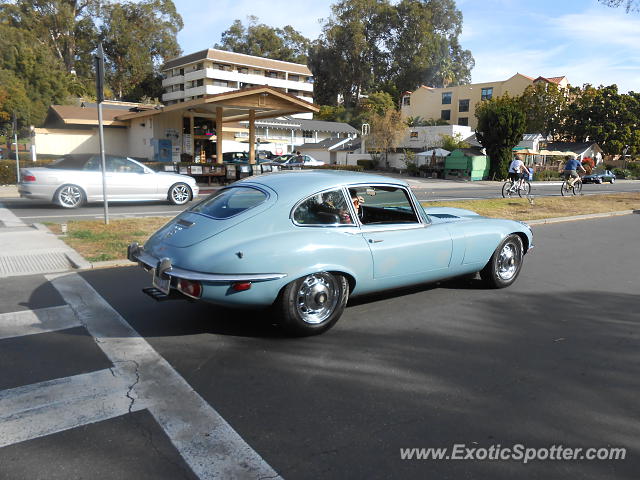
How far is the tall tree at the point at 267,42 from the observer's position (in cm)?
9150

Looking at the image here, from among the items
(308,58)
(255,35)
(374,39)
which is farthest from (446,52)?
(255,35)

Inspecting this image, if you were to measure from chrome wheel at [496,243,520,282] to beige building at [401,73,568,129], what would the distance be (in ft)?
209

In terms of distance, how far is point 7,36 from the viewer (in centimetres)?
6262

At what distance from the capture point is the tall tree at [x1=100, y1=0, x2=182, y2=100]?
80.5 metres

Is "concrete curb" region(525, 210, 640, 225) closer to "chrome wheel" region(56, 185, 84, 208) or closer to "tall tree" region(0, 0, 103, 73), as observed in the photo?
"chrome wheel" region(56, 185, 84, 208)

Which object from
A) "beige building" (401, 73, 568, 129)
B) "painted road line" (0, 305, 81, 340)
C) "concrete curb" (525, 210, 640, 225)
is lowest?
"painted road line" (0, 305, 81, 340)

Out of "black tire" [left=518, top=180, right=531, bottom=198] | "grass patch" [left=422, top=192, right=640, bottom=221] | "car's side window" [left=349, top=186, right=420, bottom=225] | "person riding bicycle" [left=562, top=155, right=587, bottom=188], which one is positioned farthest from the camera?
"person riding bicycle" [left=562, top=155, right=587, bottom=188]

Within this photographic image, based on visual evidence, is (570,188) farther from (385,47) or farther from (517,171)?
(385,47)

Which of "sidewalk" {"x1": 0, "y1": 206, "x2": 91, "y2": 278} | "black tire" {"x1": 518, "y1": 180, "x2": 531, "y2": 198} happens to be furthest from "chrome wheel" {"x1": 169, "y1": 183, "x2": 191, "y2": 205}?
"black tire" {"x1": 518, "y1": 180, "x2": 531, "y2": 198}

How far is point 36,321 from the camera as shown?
4.68m

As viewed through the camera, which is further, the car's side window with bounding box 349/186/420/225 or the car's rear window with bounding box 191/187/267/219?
the car's side window with bounding box 349/186/420/225

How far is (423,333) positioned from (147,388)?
8.01 feet

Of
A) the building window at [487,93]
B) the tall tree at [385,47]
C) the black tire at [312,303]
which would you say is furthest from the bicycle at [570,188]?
the tall tree at [385,47]

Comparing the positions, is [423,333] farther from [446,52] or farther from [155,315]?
[446,52]
